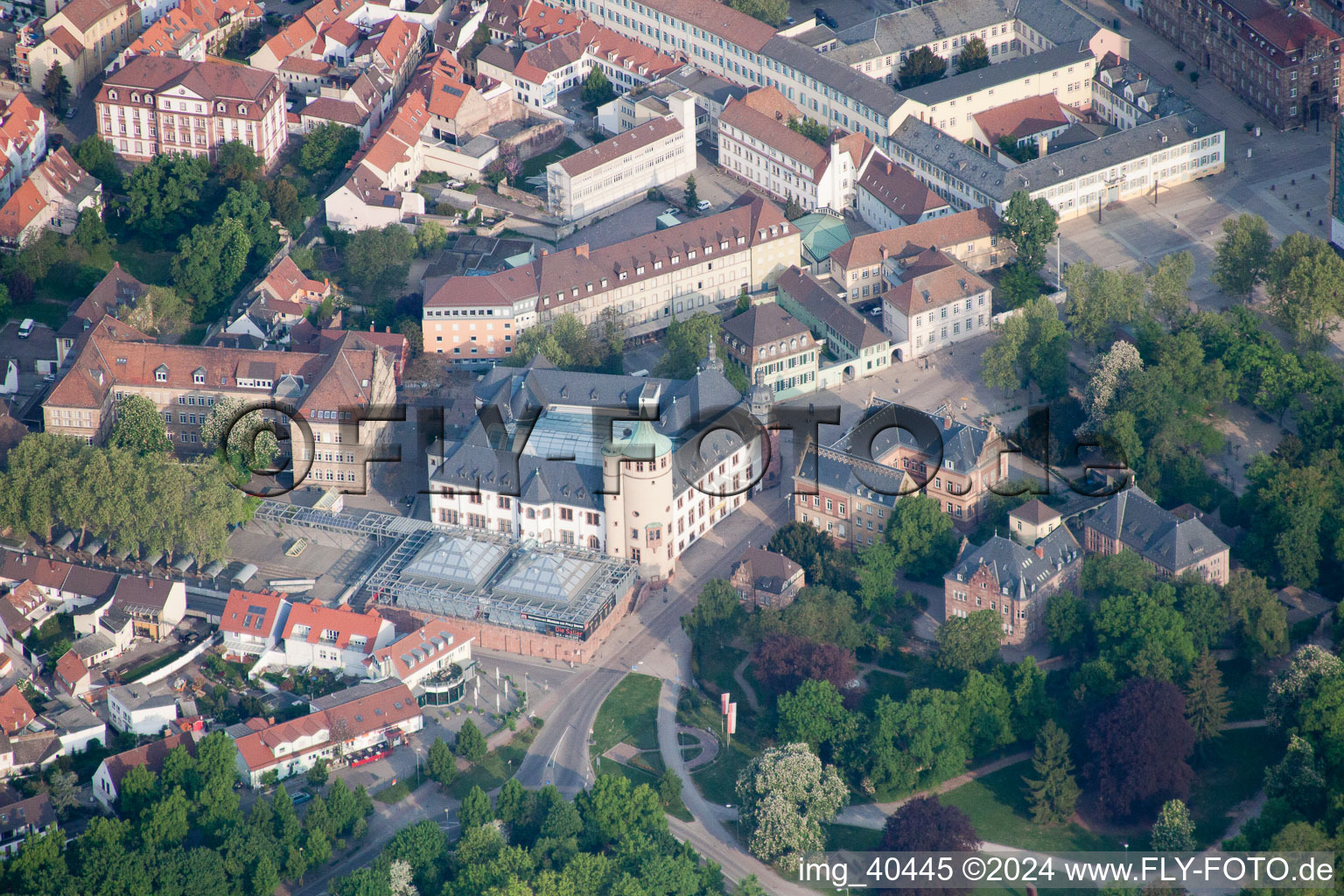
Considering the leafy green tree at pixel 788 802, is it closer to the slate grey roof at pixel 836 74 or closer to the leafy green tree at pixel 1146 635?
the leafy green tree at pixel 1146 635

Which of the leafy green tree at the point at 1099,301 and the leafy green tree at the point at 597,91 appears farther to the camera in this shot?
the leafy green tree at the point at 597,91

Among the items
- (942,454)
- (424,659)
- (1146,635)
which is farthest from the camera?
(942,454)

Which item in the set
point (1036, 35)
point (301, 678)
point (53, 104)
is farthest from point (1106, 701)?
point (53, 104)

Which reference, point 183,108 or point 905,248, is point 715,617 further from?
point 183,108

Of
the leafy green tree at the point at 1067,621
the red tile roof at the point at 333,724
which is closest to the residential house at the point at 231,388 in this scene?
the red tile roof at the point at 333,724

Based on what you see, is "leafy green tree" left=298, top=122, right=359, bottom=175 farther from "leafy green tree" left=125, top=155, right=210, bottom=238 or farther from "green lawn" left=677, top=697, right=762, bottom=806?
"green lawn" left=677, top=697, right=762, bottom=806

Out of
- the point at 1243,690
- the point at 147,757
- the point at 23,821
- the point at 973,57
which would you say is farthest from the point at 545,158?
the point at 23,821

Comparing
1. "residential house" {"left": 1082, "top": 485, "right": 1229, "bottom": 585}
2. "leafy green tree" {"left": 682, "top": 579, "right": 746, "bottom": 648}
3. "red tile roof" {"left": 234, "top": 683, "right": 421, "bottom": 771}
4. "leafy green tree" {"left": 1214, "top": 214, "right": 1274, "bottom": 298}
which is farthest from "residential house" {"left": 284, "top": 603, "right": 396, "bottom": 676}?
"leafy green tree" {"left": 1214, "top": 214, "right": 1274, "bottom": 298}
